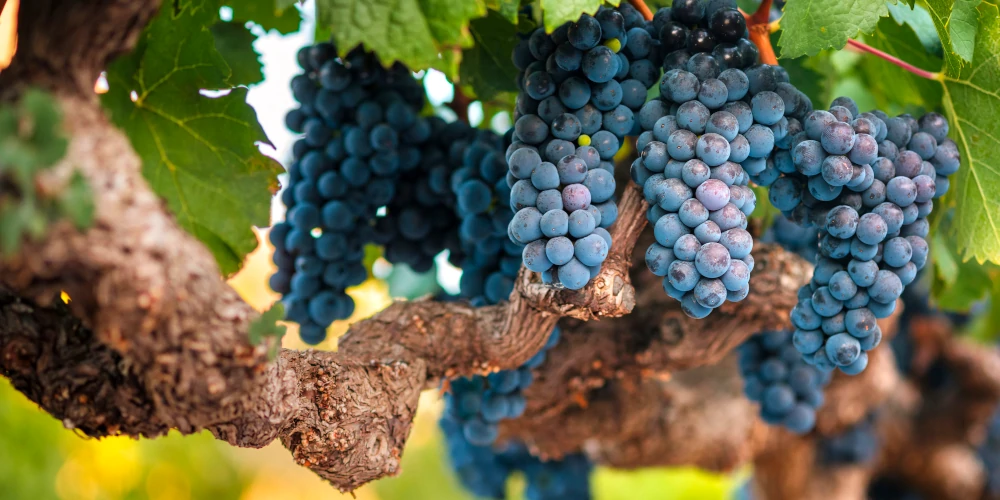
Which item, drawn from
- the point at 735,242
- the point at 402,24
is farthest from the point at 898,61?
the point at 402,24

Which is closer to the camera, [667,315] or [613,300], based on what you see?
[613,300]

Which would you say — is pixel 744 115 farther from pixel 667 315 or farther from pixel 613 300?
pixel 667 315

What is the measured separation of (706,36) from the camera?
2.91 ft

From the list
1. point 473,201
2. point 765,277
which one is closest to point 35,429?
point 473,201

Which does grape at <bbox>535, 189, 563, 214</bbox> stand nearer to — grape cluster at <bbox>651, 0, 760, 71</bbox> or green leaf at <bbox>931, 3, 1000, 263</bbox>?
grape cluster at <bbox>651, 0, 760, 71</bbox>

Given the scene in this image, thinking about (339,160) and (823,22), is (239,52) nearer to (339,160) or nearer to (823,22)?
(339,160)

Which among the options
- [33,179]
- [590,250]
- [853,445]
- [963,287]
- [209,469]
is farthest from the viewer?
[209,469]

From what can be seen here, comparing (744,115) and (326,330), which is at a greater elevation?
(744,115)

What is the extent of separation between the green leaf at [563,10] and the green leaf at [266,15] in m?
0.48

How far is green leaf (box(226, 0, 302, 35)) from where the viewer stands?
1.14m

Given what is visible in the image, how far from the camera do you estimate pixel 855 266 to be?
91cm

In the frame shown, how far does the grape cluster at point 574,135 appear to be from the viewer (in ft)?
2.76

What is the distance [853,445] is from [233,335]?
200 centimetres

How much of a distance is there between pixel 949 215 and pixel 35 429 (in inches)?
116
